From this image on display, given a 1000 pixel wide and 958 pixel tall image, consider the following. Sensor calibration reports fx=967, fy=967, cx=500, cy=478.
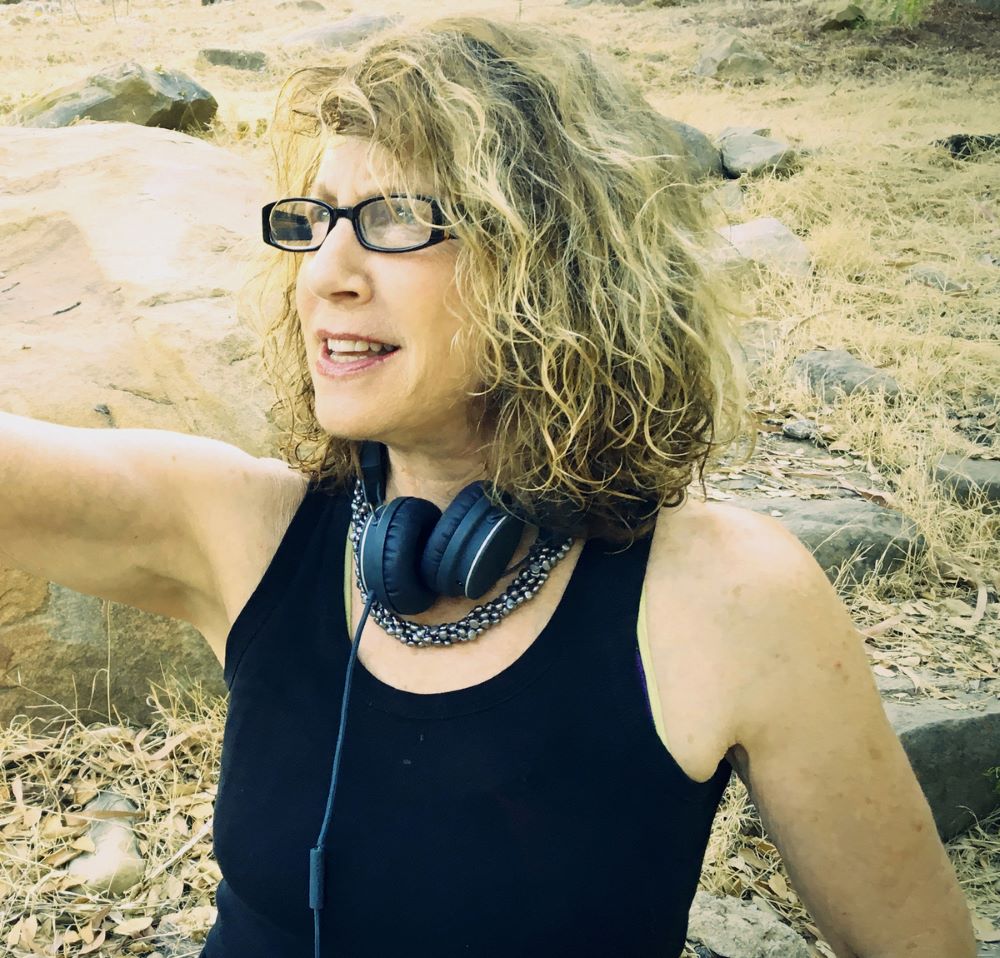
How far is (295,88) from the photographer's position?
1.53m

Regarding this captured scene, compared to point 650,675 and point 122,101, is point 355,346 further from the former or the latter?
point 122,101

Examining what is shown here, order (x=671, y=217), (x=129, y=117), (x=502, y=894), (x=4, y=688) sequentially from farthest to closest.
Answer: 1. (x=129, y=117)
2. (x=4, y=688)
3. (x=671, y=217)
4. (x=502, y=894)

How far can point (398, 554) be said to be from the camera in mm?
1364

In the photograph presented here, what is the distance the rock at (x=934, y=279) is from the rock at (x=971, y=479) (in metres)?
1.57

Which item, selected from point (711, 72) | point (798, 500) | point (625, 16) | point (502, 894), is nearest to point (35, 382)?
point (502, 894)

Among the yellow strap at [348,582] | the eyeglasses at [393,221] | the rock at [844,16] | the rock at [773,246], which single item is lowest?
the rock at [773,246]

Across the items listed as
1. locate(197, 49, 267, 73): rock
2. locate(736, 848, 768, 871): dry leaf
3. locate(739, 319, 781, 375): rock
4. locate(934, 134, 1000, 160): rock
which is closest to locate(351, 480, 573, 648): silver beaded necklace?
locate(736, 848, 768, 871): dry leaf

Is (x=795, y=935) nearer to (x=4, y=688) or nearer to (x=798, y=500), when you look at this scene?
(x=798, y=500)

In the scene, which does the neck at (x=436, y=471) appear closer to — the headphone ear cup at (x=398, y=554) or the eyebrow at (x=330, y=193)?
the headphone ear cup at (x=398, y=554)

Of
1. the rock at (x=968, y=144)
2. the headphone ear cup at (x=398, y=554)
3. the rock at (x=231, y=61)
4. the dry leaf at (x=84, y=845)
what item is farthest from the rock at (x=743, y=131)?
→ the headphone ear cup at (x=398, y=554)

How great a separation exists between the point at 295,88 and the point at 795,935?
6.92ft

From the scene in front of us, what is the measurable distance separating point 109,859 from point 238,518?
5.03 feet

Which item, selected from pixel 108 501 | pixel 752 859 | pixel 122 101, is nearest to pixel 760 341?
pixel 752 859

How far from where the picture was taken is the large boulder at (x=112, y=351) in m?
2.81
